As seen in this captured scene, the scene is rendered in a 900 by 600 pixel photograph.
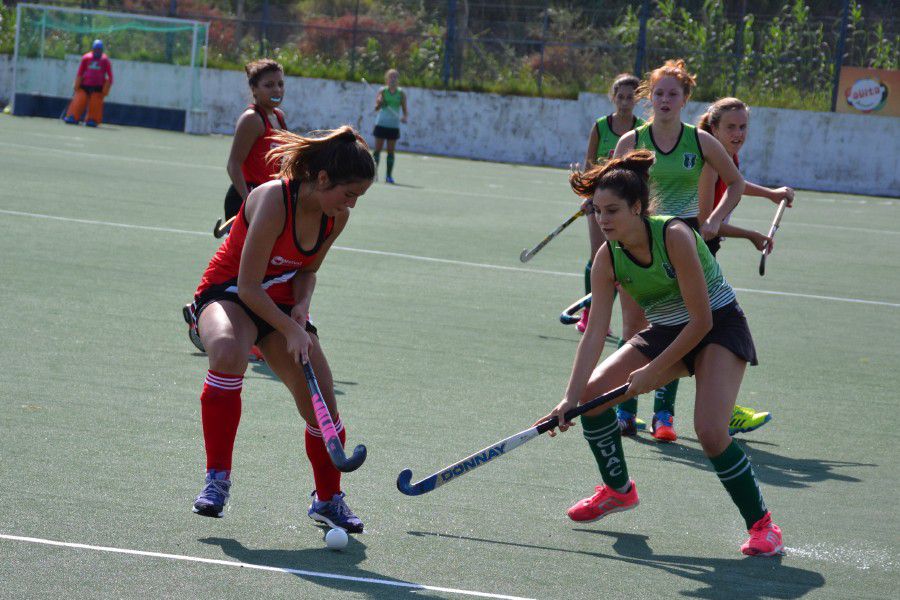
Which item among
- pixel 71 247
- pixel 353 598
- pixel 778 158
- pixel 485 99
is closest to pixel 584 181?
pixel 353 598

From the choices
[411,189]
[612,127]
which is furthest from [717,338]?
[411,189]

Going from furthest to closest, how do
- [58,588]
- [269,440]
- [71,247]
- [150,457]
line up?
1. [71,247]
2. [269,440]
3. [150,457]
4. [58,588]

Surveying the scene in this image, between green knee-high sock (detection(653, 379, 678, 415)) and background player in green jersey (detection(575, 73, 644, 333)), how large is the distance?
2.12 meters

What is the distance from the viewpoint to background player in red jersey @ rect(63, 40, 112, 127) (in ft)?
90.2

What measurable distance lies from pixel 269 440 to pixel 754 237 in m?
2.56

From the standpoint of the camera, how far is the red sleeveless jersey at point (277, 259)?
4.39 metres

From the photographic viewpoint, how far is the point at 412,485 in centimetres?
452

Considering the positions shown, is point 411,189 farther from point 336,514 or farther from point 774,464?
point 336,514

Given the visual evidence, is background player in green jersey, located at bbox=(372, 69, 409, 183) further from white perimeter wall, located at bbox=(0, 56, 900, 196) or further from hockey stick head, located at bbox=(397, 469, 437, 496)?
hockey stick head, located at bbox=(397, 469, 437, 496)

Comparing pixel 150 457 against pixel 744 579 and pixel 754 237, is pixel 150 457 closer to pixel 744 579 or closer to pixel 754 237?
pixel 744 579

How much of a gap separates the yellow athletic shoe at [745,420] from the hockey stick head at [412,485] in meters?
2.15

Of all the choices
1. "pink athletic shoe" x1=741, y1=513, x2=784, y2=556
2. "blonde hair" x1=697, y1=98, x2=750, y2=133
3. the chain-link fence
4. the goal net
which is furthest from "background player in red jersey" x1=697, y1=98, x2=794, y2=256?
the goal net

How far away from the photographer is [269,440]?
18.0 ft

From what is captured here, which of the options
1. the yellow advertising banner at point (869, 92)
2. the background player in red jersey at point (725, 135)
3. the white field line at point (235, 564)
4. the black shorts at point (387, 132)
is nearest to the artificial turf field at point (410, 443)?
the white field line at point (235, 564)
